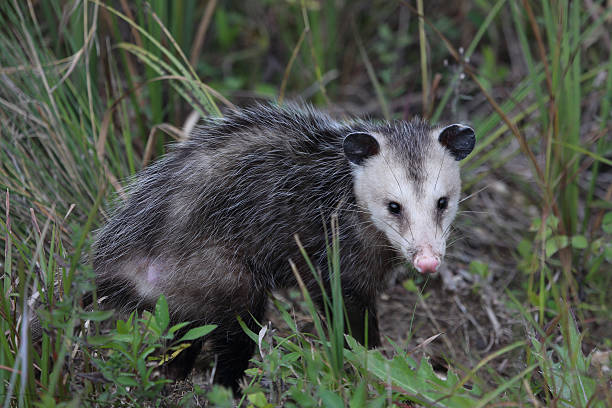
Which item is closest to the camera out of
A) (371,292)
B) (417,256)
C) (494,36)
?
(417,256)

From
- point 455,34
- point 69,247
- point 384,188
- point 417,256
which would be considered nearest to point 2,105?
point 69,247

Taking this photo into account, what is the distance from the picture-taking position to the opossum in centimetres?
198

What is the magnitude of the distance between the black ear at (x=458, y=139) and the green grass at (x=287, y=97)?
320 mm

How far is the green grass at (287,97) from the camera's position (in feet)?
5.23

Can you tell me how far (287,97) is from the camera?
3576 millimetres

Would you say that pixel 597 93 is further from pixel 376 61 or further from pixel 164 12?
pixel 164 12

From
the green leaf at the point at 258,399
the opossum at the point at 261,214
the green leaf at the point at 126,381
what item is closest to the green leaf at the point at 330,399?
the green leaf at the point at 258,399

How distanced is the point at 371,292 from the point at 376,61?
2.04 meters

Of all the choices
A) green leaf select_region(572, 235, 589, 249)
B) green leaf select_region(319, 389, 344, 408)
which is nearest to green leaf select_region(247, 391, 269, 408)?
A: green leaf select_region(319, 389, 344, 408)

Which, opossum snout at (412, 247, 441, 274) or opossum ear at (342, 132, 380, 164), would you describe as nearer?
opossum snout at (412, 247, 441, 274)

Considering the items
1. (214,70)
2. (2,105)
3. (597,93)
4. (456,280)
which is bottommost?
(456,280)

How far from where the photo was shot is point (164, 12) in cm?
271

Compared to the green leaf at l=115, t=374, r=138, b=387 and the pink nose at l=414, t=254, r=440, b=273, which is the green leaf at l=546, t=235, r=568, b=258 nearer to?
the pink nose at l=414, t=254, r=440, b=273

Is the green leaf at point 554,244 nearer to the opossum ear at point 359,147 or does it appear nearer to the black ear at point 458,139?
the black ear at point 458,139
